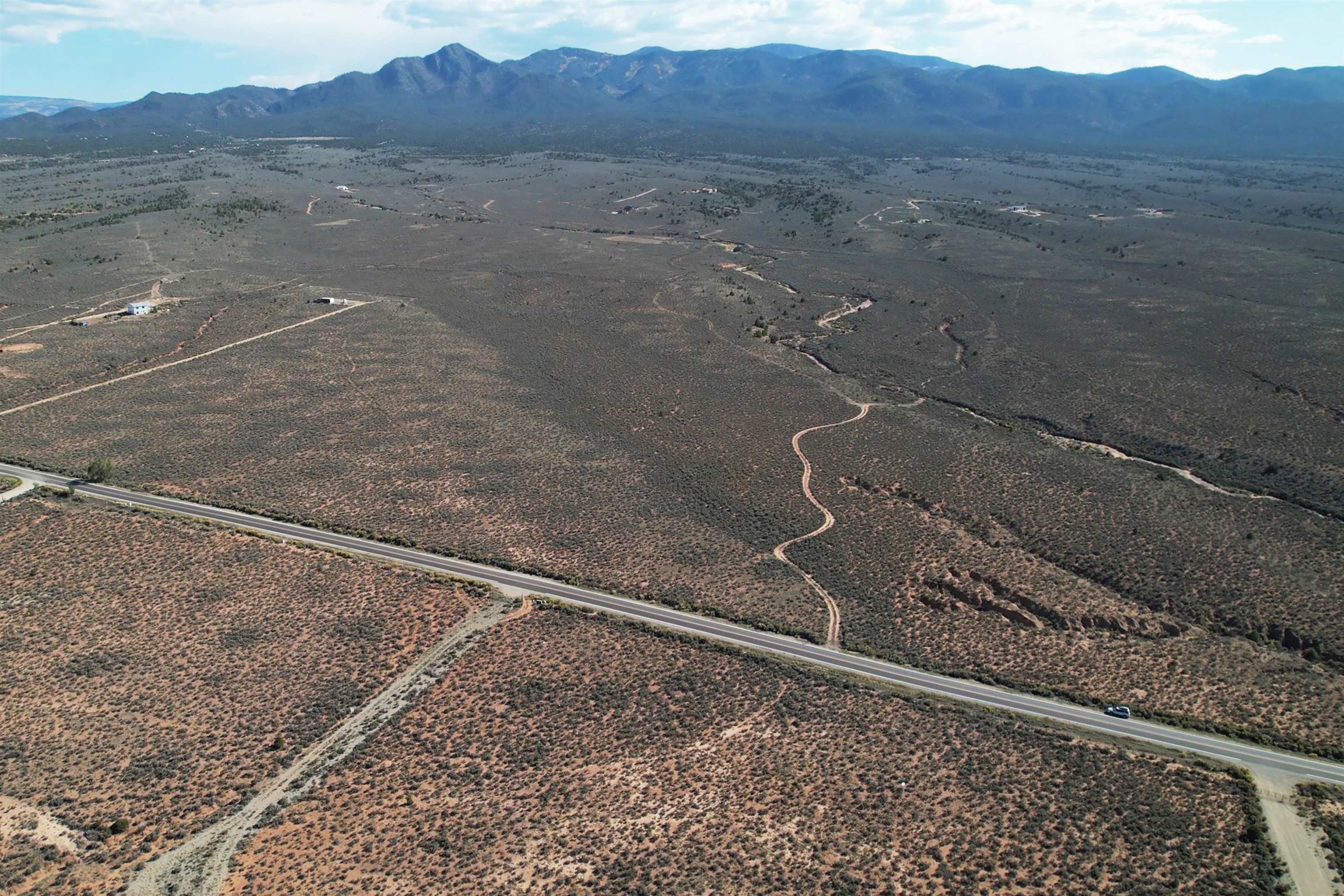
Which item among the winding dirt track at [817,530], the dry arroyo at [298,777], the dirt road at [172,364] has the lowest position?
the dry arroyo at [298,777]

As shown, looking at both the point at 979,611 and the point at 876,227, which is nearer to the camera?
the point at 979,611

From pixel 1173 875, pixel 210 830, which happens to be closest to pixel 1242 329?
pixel 1173 875

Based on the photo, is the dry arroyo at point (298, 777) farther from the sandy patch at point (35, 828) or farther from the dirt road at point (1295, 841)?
the dirt road at point (1295, 841)

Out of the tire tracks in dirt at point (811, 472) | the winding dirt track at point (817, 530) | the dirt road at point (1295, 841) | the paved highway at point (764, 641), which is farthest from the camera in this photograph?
the tire tracks in dirt at point (811, 472)

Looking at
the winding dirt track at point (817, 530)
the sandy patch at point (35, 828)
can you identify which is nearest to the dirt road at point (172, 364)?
the sandy patch at point (35, 828)

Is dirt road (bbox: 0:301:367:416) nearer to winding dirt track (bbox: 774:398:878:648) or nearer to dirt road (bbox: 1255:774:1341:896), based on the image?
A: winding dirt track (bbox: 774:398:878:648)

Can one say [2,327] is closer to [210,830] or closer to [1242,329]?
[210,830]

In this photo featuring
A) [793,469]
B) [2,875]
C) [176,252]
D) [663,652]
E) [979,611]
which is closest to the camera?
[2,875]
